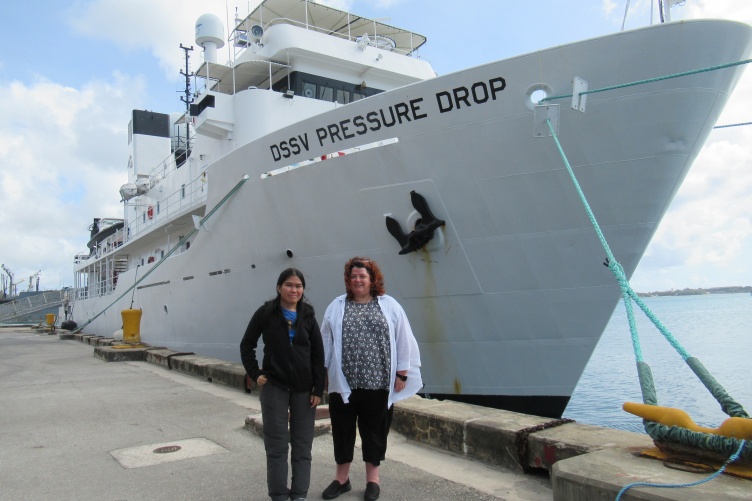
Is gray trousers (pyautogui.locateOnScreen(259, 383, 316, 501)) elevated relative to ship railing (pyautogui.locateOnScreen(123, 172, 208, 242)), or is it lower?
lower

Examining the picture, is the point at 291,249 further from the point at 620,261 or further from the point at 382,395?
the point at 382,395

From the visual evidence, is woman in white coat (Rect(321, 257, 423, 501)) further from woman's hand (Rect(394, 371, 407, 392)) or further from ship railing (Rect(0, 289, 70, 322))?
ship railing (Rect(0, 289, 70, 322))

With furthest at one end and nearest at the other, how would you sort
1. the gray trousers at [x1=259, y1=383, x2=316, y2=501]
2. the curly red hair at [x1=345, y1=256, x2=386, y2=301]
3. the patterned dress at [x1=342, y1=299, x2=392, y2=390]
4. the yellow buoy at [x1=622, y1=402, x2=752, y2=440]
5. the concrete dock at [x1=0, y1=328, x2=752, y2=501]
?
1. the curly red hair at [x1=345, y1=256, x2=386, y2=301]
2. the patterned dress at [x1=342, y1=299, x2=392, y2=390]
3. the gray trousers at [x1=259, y1=383, x2=316, y2=501]
4. the concrete dock at [x1=0, y1=328, x2=752, y2=501]
5. the yellow buoy at [x1=622, y1=402, x2=752, y2=440]

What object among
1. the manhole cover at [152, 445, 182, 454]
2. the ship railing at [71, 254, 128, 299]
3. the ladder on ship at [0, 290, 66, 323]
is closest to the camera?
the manhole cover at [152, 445, 182, 454]

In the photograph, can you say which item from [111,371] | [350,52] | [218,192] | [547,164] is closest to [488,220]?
[547,164]

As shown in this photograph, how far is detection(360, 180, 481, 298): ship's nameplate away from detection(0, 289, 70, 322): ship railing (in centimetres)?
4634

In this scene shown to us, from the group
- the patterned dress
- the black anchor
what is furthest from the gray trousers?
the black anchor

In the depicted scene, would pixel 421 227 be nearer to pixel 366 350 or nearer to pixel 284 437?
pixel 366 350

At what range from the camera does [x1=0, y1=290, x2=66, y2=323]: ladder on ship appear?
46156 millimetres

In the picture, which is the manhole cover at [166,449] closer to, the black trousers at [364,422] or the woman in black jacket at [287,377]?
the woman in black jacket at [287,377]

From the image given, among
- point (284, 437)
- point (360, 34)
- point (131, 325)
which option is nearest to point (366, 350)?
point (284, 437)

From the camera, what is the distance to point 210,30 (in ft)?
41.8

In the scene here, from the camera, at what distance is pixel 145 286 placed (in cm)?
1461

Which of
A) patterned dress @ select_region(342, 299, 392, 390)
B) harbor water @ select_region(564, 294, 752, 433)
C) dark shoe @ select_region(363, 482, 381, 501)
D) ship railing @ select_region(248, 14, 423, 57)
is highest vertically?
ship railing @ select_region(248, 14, 423, 57)
